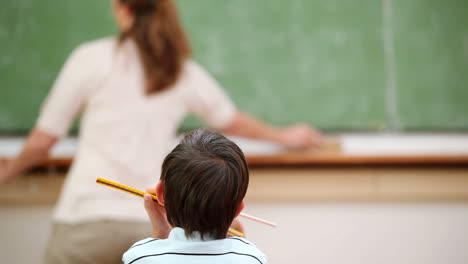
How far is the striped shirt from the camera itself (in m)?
1.24

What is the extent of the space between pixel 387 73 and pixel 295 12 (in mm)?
499

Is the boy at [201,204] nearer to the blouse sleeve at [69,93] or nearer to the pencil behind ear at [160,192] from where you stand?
the pencil behind ear at [160,192]

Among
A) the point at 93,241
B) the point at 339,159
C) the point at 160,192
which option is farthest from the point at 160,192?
the point at 339,159

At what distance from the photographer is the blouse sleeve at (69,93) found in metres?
2.20

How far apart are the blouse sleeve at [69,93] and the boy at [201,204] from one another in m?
1.00

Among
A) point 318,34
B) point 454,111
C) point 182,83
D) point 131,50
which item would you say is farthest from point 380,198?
point 131,50

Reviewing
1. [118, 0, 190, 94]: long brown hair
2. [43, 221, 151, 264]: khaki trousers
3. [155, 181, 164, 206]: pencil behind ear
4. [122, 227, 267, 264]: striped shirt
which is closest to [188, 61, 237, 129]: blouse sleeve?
[118, 0, 190, 94]: long brown hair

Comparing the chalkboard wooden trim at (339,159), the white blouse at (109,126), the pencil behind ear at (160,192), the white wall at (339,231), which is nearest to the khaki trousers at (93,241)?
the white blouse at (109,126)

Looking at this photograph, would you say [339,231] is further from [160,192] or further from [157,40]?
[160,192]

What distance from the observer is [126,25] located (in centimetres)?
233

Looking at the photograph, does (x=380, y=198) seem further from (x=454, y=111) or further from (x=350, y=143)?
(x=454, y=111)

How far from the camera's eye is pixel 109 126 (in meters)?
2.19

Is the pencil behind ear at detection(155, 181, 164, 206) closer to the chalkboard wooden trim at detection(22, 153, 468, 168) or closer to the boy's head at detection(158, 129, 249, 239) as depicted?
the boy's head at detection(158, 129, 249, 239)

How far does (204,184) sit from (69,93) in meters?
1.10
